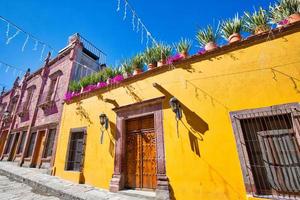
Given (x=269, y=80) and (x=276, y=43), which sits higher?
(x=276, y=43)

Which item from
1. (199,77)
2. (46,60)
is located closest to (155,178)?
(199,77)

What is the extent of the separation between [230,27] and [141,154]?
4683 mm

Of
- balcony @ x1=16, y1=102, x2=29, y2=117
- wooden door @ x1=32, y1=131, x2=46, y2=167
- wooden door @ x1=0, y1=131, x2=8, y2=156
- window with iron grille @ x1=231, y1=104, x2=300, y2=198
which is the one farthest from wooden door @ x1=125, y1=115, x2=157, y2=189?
wooden door @ x1=0, y1=131, x2=8, y2=156

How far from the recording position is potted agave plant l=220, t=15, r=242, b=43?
4648 millimetres

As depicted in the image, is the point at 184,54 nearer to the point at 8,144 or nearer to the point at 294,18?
the point at 294,18

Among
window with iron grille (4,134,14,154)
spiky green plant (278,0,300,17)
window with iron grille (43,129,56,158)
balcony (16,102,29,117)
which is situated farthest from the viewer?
window with iron grille (4,134,14,154)

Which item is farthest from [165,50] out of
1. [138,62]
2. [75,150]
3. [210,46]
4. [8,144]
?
[8,144]

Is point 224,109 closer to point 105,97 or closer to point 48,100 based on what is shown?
point 105,97

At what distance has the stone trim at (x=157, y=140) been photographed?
15.2 ft

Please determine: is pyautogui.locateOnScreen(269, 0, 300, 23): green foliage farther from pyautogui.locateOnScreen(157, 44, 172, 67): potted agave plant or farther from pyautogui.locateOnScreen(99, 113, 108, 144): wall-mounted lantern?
pyautogui.locateOnScreen(99, 113, 108, 144): wall-mounted lantern

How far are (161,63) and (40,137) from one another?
9.16 meters

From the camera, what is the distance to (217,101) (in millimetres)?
4402

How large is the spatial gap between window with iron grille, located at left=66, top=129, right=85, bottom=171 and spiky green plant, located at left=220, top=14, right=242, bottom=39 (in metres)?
6.46

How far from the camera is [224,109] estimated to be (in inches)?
167
